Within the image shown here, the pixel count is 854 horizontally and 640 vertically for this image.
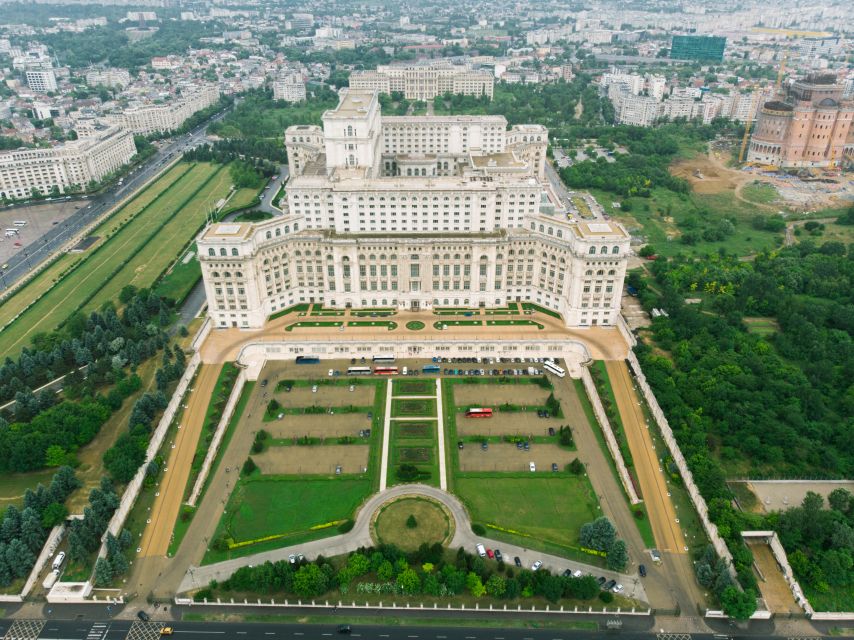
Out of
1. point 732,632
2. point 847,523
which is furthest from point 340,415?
point 847,523

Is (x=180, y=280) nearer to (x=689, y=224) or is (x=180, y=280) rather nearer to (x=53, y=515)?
(x=53, y=515)

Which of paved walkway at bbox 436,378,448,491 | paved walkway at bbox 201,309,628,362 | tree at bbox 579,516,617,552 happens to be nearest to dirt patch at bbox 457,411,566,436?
paved walkway at bbox 436,378,448,491

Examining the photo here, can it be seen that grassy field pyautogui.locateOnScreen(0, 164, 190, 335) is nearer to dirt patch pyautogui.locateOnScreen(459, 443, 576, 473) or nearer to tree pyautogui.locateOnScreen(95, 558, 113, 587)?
tree pyautogui.locateOnScreen(95, 558, 113, 587)

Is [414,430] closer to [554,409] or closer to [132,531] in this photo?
[554,409]

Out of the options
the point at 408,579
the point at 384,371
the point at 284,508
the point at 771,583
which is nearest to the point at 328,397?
the point at 384,371

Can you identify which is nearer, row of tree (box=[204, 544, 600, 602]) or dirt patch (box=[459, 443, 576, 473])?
row of tree (box=[204, 544, 600, 602])

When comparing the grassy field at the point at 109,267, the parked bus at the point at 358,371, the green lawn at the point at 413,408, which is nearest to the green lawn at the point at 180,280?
the grassy field at the point at 109,267
